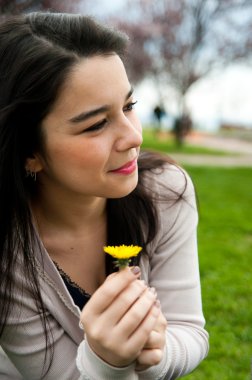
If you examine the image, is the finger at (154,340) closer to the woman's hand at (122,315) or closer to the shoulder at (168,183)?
the woman's hand at (122,315)

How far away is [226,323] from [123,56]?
2.15m

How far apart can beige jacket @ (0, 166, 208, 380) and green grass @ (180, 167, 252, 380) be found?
0.44 m

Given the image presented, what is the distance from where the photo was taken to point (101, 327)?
1.40 metres

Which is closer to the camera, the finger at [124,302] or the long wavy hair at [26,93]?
the finger at [124,302]

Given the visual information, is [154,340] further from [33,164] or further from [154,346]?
[33,164]

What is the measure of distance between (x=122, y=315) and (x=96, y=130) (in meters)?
0.65

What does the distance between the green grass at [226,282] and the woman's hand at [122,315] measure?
101cm

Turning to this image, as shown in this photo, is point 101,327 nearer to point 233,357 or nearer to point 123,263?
point 123,263

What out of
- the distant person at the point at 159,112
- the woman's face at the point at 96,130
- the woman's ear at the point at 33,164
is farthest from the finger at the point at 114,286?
the distant person at the point at 159,112

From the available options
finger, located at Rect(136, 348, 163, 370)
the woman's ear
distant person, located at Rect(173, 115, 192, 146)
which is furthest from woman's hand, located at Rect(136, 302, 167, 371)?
distant person, located at Rect(173, 115, 192, 146)

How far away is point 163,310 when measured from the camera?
2074 mm

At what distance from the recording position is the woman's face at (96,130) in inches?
68.9

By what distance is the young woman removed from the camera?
1596 mm

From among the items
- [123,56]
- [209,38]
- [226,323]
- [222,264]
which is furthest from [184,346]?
[209,38]
